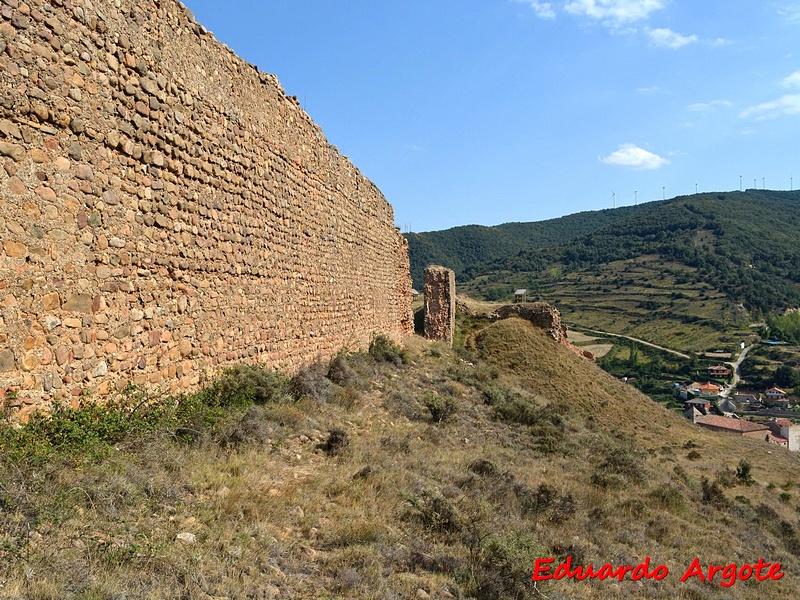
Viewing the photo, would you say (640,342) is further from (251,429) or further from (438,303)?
(251,429)

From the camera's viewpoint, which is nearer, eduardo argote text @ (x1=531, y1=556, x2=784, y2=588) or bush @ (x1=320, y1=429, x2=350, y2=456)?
eduardo argote text @ (x1=531, y1=556, x2=784, y2=588)

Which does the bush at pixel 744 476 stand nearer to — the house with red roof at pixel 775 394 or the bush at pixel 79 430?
the bush at pixel 79 430

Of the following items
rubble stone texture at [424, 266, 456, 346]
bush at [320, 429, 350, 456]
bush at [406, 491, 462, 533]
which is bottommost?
bush at [406, 491, 462, 533]

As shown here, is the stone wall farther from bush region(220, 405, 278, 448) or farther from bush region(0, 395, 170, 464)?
bush region(0, 395, 170, 464)

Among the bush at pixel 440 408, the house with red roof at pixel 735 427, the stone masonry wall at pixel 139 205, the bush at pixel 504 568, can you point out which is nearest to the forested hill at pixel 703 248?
the house with red roof at pixel 735 427

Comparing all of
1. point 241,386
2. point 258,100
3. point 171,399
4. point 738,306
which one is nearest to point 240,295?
point 241,386

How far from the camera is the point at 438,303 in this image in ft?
69.3

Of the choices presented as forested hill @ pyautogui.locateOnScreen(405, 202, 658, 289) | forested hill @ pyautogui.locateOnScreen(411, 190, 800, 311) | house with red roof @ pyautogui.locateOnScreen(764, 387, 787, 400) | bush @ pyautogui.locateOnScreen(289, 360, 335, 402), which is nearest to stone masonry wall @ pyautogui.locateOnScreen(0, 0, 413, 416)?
bush @ pyautogui.locateOnScreen(289, 360, 335, 402)

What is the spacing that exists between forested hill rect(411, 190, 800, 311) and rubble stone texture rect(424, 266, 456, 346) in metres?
72.9

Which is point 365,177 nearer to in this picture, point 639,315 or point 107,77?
point 107,77

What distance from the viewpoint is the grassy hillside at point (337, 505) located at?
3.28 meters

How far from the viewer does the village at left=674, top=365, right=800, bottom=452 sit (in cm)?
4394

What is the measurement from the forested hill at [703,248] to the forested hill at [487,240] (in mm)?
323

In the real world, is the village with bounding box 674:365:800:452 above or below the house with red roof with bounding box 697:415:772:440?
below
